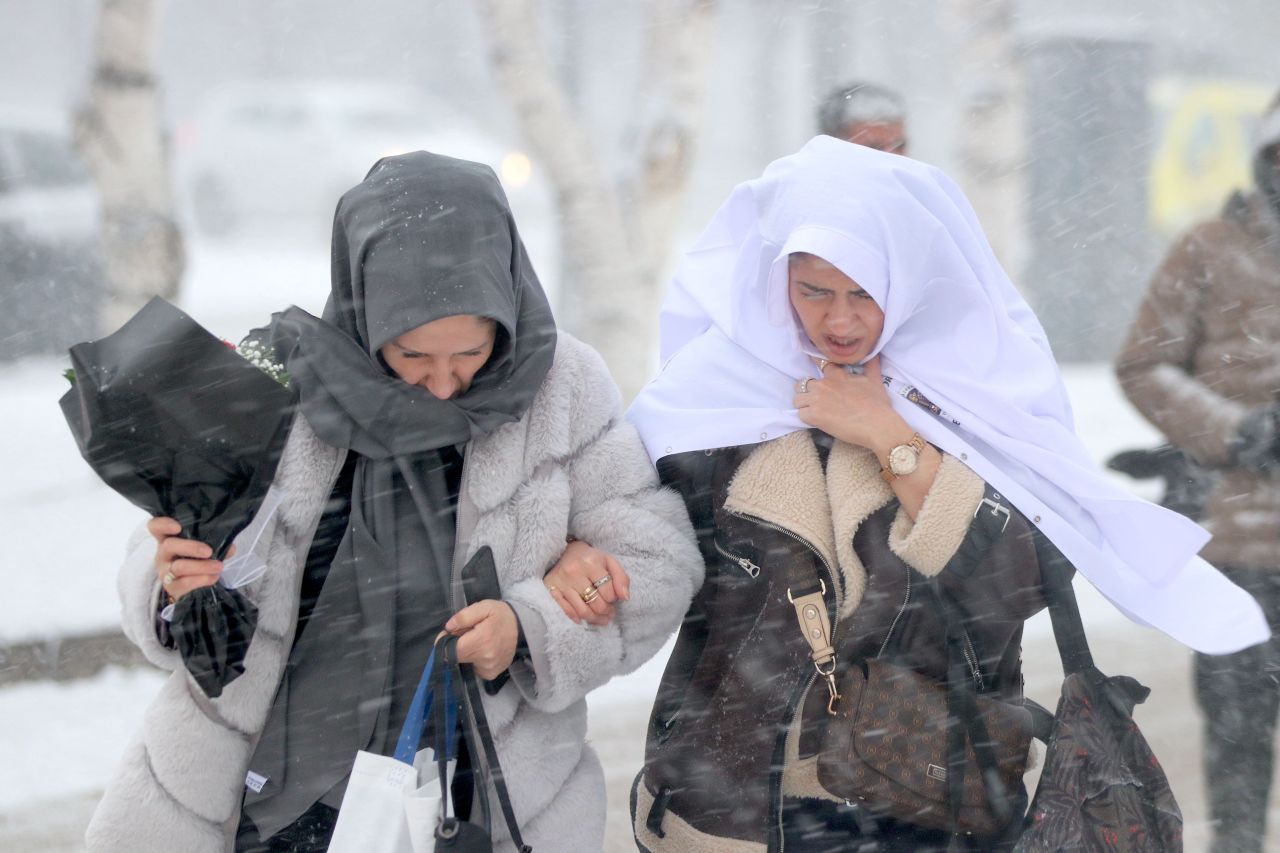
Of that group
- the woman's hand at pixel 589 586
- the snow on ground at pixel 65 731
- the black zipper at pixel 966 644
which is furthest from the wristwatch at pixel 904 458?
the snow on ground at pixel 65 731

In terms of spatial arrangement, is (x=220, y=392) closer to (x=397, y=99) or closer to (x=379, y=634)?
(x=379, y=634)

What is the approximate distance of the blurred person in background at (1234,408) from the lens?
3246 millimetres


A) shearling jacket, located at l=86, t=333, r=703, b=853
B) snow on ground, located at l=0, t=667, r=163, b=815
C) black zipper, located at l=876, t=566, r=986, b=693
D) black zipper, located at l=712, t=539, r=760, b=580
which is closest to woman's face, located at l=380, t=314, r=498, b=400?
shearling jacket, located at l=86, t=333, r=703, b=853

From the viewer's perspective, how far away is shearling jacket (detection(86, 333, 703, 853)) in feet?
6.98

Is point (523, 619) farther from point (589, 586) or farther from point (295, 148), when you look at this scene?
point (295, 148)

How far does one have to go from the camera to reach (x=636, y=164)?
278 inches

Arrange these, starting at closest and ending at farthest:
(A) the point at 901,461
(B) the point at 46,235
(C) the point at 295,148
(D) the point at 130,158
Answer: (A) the point at 901,461
(D) the point at 130,158
(B) the point at 46,235
(C) the point at 295,148

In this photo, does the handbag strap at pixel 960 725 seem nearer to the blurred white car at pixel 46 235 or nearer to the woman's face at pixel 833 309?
the woman's face at pixel 833 309

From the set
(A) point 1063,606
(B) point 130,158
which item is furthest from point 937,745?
(B) point 130,158

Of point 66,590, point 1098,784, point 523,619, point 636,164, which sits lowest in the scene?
point 66,590

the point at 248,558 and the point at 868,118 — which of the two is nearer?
the point at 248,558

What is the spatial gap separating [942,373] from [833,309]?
8.7 inches

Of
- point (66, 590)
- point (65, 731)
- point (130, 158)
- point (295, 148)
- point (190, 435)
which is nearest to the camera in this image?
Answer: point (190, 435)

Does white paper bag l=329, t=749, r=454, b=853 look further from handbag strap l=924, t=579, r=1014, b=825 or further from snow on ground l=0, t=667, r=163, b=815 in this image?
snow on ground l=0, t=667, r=163, b=815
